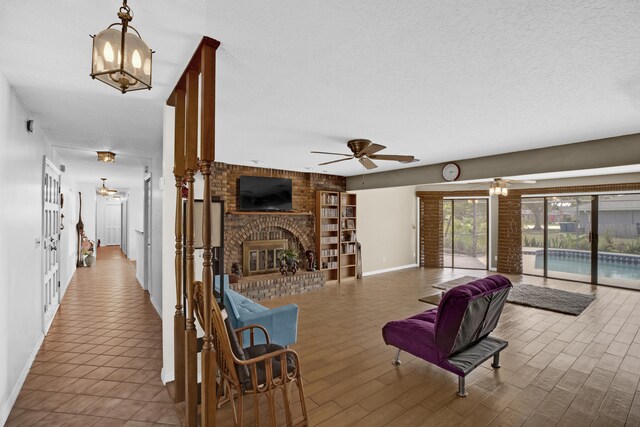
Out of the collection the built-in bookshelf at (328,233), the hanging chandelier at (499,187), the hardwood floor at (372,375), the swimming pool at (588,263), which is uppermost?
the hanging chandelier at (499,187)

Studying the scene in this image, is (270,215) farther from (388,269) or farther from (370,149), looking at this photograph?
(388,269)

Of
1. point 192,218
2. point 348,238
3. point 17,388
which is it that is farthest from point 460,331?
point 348,238

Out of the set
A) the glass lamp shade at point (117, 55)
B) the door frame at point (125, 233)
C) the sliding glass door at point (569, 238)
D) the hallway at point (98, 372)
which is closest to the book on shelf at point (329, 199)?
the hallway at point (98, 372)

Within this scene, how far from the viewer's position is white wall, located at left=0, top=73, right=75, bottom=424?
221cm

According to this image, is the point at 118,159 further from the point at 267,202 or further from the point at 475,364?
the point at 475,364

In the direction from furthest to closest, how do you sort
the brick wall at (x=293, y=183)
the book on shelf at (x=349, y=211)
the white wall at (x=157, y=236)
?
the book on shelf at (x=349, y=211) → the brick wall at (x=293, y=183) → the white wall at (x=157, y=236)

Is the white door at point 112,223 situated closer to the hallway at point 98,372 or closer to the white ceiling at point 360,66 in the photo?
the hallway at point 98,372

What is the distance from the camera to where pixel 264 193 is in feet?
20.0

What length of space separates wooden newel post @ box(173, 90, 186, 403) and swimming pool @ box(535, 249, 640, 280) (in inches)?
331

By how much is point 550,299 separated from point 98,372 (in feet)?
21.9

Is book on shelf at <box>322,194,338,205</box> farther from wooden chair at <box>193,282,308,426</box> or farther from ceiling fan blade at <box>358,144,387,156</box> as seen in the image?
wooden chair at <box>193,282,308,426</box>

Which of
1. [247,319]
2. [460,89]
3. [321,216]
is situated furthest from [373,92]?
[321,216]

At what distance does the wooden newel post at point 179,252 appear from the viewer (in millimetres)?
2336

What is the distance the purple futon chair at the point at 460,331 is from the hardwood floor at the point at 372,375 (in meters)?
0.25
